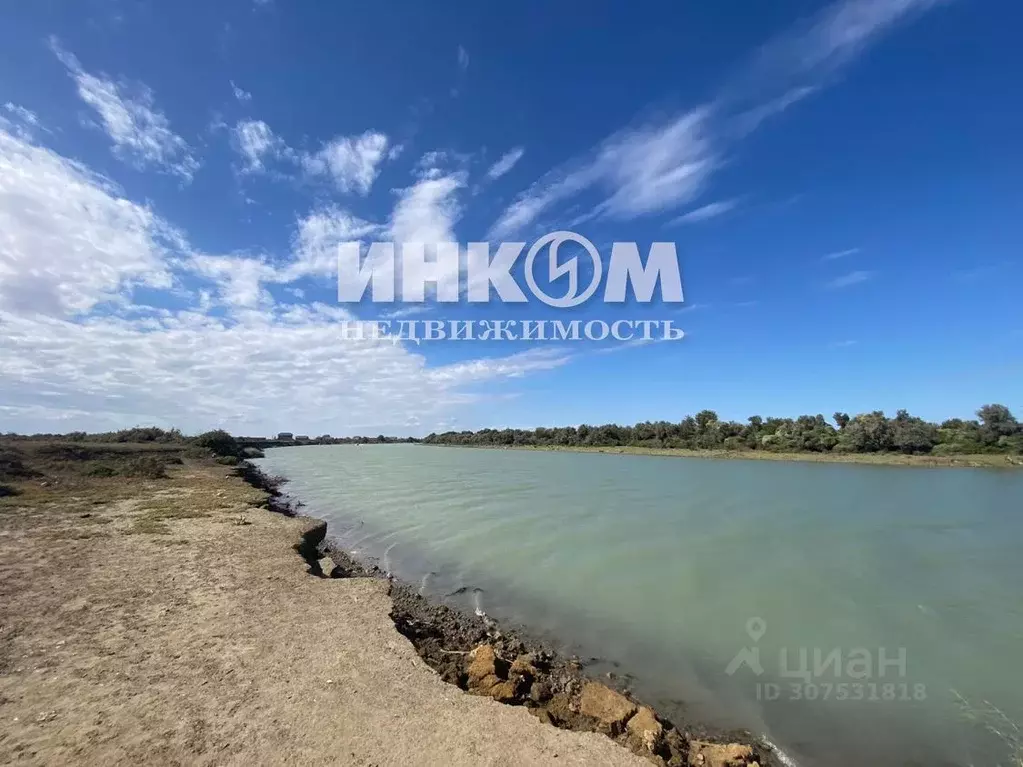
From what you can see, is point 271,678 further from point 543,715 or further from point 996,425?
point 996,425

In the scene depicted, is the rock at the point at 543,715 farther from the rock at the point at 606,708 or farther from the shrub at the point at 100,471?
the shrub at the point at 100,471

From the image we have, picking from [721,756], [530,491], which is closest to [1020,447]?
[530,491]

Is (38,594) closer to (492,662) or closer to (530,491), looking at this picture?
(492,662)

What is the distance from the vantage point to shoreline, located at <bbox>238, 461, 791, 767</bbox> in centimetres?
493

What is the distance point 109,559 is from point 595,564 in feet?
37.0

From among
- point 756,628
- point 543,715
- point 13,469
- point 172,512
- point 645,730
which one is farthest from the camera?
point 13,469

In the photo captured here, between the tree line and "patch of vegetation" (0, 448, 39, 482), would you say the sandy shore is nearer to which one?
"patch of vegetation" (0, 448, 39, 482)

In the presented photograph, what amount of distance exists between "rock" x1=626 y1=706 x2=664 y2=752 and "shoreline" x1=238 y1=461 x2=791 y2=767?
0.4 inches

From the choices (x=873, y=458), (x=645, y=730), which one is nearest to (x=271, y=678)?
(x=645, y=730)

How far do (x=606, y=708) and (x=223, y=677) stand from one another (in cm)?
435

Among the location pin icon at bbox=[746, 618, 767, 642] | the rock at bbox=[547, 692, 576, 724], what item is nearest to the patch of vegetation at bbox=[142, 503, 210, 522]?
the rock at bbox=[547, 692, 576, 724]

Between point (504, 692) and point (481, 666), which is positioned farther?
point (481, 666)

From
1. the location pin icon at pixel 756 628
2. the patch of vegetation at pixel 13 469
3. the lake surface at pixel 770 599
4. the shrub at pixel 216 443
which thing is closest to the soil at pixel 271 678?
the lake surface at pixel 770 599

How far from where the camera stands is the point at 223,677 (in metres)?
5.60
